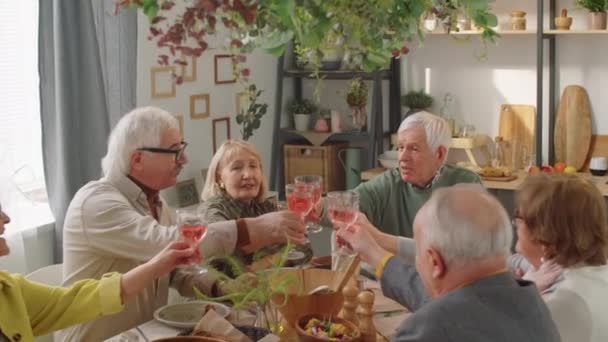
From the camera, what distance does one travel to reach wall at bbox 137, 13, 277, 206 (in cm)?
448

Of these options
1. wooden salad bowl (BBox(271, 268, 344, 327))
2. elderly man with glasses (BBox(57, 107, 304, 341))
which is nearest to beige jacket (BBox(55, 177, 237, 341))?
elderly man with glasses (BBox(57, 107, 304, 341))

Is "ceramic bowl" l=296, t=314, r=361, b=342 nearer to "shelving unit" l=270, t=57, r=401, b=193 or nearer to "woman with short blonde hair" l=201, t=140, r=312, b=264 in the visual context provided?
"woman with short blonde hair" l=201, t=140, r=312, b=264

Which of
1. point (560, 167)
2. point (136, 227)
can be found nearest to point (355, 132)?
point (560, 167)

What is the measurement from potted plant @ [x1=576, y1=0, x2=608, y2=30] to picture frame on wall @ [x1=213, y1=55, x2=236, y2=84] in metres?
2.05

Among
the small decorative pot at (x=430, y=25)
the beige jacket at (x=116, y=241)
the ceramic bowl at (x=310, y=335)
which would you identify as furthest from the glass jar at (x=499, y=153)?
the ceramic bowl at (x=310, y=335)

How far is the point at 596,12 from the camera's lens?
4.56 metres

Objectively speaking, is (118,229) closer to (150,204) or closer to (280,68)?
(150,204)

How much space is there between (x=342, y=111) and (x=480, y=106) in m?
0.90

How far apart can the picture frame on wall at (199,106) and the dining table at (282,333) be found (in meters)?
2.46

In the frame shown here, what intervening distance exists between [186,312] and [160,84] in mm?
2356

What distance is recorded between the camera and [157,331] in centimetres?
234

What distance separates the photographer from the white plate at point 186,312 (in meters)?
2.43

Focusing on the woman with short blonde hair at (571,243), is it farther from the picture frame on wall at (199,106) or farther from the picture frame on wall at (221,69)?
the picture frame on wall at (221,69)

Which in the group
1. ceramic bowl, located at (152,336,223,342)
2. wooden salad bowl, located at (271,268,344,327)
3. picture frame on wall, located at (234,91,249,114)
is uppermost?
picture frame on wall, located at (234,91,249,114)
